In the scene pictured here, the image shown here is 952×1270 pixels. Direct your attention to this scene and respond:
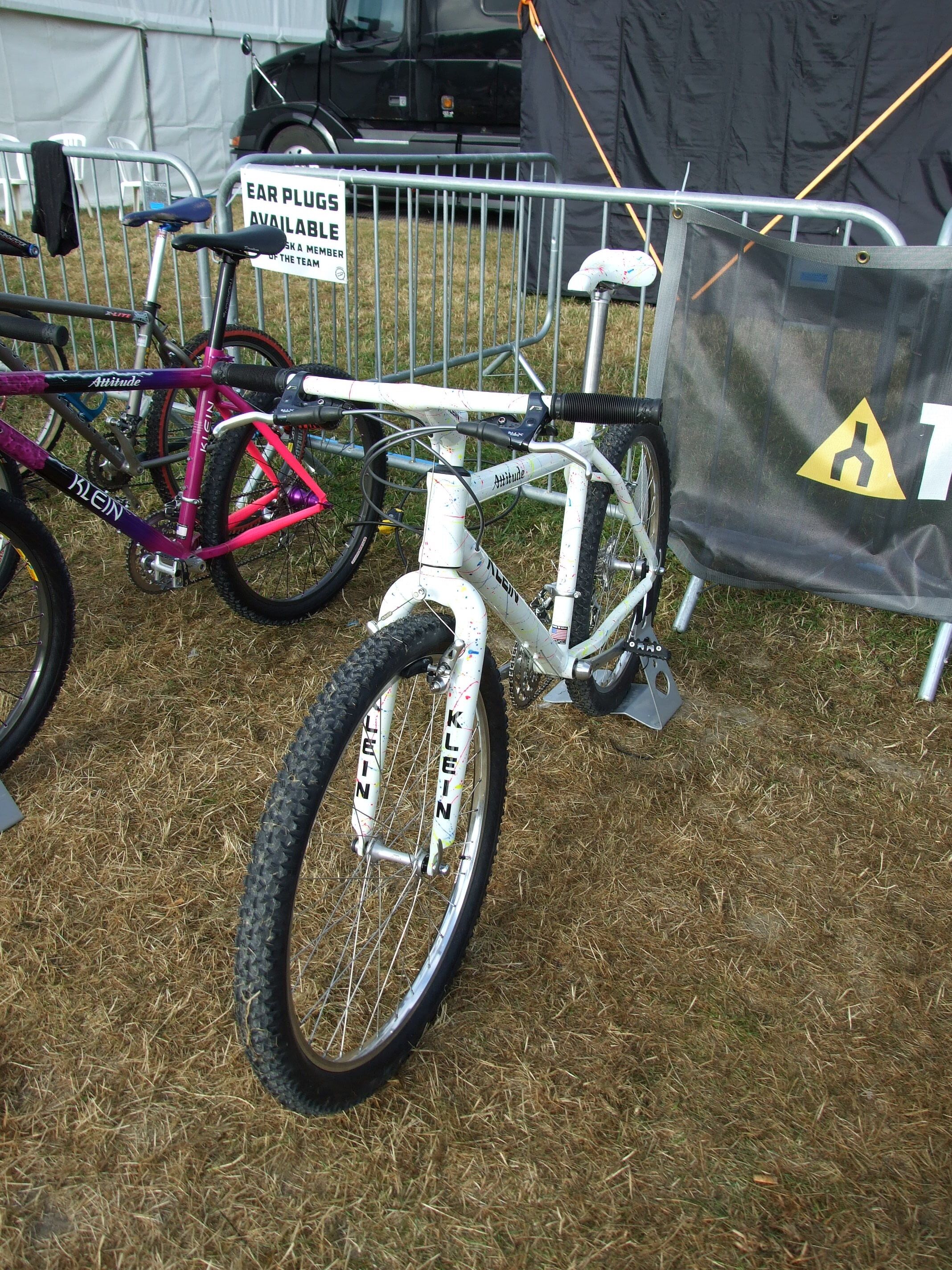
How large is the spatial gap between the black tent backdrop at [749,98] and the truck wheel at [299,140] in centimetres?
419

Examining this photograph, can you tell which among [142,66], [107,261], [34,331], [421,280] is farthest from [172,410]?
[142,66]

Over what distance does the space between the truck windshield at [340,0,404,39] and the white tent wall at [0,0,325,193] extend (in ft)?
8.28

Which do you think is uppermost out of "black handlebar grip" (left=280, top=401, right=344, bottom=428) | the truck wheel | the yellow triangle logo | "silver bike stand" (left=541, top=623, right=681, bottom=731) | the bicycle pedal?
"black handlebar grip" (left=280, top=401, right=344, bottom=428)

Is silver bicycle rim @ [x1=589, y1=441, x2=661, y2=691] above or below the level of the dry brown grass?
above

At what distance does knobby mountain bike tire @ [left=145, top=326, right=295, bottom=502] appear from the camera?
377cm

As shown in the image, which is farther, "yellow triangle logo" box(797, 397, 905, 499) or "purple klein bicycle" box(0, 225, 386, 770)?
"yellow triangle logo" box(797, 397, 905, 499)

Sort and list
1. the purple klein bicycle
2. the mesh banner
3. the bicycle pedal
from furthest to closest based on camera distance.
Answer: the mesh banner < the bicycle pedal < the purple klein bicycle

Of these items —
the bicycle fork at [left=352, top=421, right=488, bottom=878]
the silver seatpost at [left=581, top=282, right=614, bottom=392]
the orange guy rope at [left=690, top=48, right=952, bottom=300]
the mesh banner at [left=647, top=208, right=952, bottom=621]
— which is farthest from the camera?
the orange guy rope at [left=690, top=48, right=952, bottom=300]

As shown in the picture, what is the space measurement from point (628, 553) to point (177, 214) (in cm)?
197

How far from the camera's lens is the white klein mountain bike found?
167 centimetres

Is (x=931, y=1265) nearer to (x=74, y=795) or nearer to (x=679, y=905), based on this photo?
(x=679, y=905)

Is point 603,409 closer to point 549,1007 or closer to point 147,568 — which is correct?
point 549,1007

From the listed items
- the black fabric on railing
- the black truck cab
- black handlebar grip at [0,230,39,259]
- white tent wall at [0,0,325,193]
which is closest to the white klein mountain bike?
black handlebar grip at [0,230,39,259]

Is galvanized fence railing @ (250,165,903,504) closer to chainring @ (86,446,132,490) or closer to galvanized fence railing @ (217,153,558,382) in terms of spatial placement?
galvanized fence railing @ (217,153,558,382)
